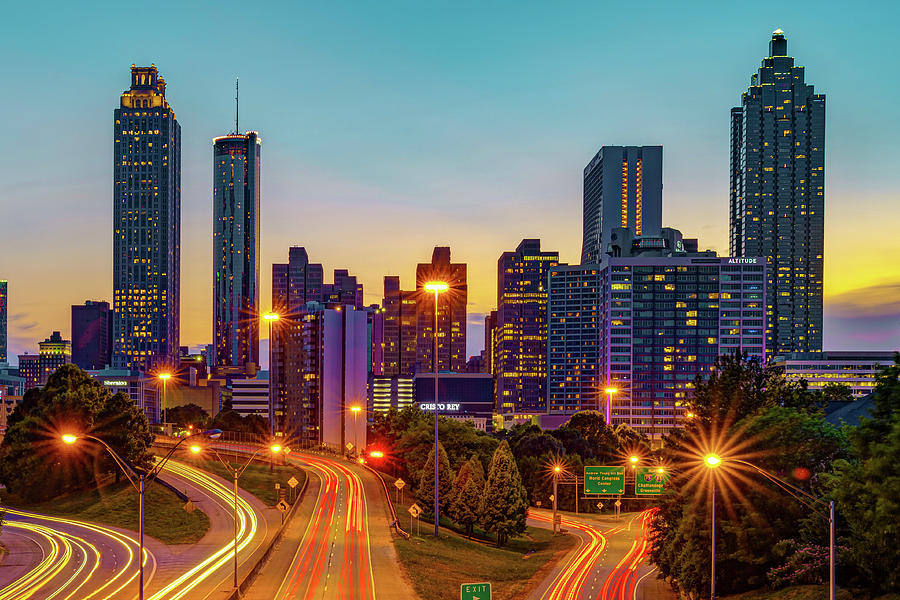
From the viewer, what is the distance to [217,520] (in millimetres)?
78000

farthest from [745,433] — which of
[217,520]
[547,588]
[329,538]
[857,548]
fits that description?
[217,520]

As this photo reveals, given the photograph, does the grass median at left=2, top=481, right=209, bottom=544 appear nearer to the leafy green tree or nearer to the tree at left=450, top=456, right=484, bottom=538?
the tree at left=450, top=456, right=484, bottom=538

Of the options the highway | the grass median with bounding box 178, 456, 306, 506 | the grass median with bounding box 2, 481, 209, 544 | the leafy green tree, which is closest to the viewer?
the leafy green tree

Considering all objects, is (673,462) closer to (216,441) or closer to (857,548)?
(857,548)

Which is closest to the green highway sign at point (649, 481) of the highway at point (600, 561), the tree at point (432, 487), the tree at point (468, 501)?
the highway at point (600, 561)

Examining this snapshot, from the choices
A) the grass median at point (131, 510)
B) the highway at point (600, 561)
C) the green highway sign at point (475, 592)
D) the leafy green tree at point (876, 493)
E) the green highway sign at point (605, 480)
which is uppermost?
the leafy green tree at point (876, 493)

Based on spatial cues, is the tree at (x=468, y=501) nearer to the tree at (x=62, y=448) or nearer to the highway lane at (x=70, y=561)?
the highway lane at (x=70, y=561)

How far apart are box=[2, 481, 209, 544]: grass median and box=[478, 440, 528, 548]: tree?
26143 mm

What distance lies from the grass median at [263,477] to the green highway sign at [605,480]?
30878 millimetres

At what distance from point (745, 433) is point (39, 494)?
76047 mm

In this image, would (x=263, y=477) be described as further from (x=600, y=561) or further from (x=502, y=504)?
(x=600, y=561)

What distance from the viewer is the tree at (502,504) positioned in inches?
3172

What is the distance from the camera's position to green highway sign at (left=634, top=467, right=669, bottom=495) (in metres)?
81.1

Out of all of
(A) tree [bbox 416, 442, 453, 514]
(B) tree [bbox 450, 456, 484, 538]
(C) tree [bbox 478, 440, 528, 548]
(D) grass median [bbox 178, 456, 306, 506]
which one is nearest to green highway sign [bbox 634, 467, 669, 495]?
(C) tree [bbox 478, 440, 528, 548]
